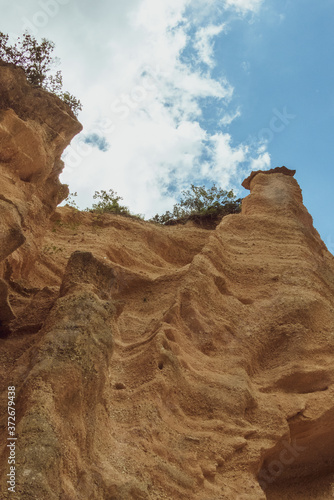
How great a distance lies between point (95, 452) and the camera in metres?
5.23

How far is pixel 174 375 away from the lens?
6.95 metres

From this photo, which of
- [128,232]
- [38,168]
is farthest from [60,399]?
[128,232]

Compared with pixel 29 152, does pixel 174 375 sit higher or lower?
lower

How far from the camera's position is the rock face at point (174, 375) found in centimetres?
497

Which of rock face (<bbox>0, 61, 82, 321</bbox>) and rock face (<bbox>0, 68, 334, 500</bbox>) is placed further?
rock face (<bbox>0, 61, 82, 321</bbox>)

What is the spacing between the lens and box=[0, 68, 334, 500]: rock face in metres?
4.97

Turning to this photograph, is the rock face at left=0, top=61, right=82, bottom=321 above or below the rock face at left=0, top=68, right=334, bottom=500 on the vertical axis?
above

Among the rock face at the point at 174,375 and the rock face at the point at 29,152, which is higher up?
the rock face at the point at 29,152

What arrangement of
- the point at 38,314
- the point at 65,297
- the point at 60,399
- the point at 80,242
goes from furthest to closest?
the point at 80,242, the point at 38,314, the point at 65,297, the point at 60,399

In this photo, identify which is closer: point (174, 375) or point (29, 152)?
point (174, 375)

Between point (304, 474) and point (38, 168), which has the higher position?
point (38, 168)

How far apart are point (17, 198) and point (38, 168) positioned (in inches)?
67.0

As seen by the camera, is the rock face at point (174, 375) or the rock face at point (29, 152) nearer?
the rock face at point (174, 375)

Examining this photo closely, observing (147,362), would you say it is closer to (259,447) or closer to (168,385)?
(168,385)
